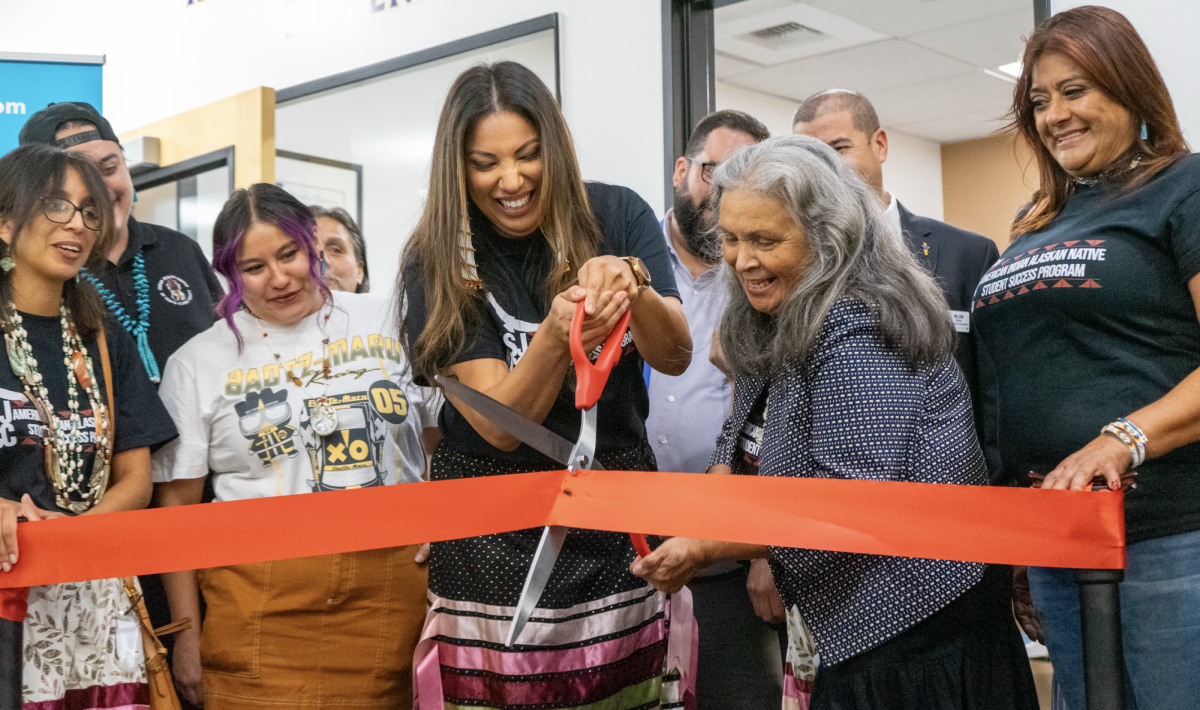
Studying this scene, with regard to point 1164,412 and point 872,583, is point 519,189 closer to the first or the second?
point 872,583

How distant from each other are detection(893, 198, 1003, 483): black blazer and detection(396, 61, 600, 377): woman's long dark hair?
0.99 meters

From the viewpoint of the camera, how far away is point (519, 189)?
5.48 ft

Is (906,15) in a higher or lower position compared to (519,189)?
higher

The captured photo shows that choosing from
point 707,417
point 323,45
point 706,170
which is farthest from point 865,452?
point 323,45

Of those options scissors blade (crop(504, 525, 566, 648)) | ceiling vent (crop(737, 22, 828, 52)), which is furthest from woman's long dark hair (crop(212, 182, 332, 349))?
ceiling vent (crop(737, 22, 828, 52))

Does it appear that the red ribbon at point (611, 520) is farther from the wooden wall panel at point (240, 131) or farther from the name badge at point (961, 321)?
the wooden wall panel at point (240, 131)

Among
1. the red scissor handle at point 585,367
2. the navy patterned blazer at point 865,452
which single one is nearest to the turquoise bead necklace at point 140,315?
the red scissor handle at point 585,367

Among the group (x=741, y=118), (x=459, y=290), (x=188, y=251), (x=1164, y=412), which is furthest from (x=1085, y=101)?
(x=188, y=251)

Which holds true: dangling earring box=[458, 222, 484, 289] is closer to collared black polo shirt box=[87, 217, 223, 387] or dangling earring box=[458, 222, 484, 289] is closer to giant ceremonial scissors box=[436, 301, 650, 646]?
giant ceremonial scissors box=[436, 301, 650, 646]

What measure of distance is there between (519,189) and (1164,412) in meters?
1.02

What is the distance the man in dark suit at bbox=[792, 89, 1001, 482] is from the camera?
7.23 ft

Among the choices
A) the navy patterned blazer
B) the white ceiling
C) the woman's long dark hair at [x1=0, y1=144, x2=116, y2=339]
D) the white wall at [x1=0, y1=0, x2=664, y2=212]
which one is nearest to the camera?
the navy patterned blazer

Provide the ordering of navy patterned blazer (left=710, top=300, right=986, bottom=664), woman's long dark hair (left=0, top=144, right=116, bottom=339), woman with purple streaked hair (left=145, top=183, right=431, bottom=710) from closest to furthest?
navy patterned blazer (left=710, top=300, right=986, bottom=664) < woman's long dark hair (left=0, top=144, right=116, bottom=339) < woman with purple streaked hair (left=145, top=183, right=431, bottom=710)

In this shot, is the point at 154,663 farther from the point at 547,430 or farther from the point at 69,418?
the point at 547,430
